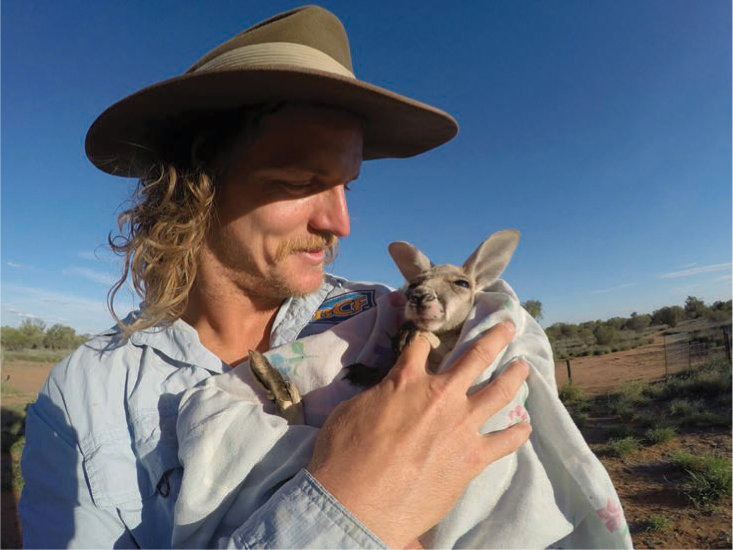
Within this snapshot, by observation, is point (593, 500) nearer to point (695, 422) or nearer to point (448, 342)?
point (448, 342)

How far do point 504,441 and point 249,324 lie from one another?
144 centimetres

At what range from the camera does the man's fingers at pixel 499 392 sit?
1.34 metres

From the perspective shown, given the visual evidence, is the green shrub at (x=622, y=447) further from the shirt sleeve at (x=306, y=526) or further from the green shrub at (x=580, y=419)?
the shirt sleeve at (x=306, y=526)

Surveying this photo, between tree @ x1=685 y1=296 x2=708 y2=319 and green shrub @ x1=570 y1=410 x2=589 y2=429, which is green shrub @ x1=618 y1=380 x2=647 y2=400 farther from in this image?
tree @ x1=685 y1=296 x2=708 y2=319

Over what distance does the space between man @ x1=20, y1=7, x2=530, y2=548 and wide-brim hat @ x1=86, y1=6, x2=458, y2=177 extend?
1 cm

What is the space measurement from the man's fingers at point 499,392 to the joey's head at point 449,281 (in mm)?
452

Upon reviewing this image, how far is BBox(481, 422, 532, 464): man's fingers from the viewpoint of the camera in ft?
4.26

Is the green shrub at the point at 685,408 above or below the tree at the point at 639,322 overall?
below

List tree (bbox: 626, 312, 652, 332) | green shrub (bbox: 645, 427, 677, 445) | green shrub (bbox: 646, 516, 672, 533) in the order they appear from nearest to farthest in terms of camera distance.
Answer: green shrub (bbox: 646, 516, 672, 533), green shrub (bbox: 645, 427, 677, 445), tree (bbox: 626, 312, 652, 332)

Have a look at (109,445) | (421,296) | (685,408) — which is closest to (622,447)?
(685,408)

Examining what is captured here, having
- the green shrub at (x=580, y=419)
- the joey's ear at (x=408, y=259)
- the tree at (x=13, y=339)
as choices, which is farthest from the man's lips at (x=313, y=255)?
the tree at (x=13, y=339)

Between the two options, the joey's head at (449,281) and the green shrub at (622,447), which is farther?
the green shrub at (622,447)

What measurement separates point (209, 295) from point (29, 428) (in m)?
0.88

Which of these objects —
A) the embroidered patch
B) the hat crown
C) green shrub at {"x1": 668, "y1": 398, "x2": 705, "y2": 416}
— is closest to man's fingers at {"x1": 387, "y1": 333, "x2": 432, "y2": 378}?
the embroidered patch
